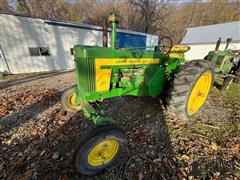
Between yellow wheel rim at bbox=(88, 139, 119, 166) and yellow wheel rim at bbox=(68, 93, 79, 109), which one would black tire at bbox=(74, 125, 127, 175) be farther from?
yellow wheel rim at bbox=(68, 93, 79, 109)

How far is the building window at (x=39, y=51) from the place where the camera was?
28.3 ft

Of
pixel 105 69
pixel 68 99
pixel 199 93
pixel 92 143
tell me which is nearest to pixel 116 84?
pixel 105 69

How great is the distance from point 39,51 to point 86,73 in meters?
8.35

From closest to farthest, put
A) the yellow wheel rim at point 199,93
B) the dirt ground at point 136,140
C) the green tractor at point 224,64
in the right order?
the dirt ground at point 136,140
the yellow wheel rim at point 199,93
the green tractor at point 224,64

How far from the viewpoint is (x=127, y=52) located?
7.97ft

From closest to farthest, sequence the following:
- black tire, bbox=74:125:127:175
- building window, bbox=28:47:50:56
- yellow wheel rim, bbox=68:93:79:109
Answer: black tire, bbox=74:125:127:175 < yellow wheel rim, bbox=68:93:79:109 < building window, bbox=28:47:50:56

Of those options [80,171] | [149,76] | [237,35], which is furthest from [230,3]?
[80,171]

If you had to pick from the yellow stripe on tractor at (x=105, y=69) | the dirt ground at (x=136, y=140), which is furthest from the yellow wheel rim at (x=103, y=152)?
the yellow stripe on tractor at (x=105, y=69)

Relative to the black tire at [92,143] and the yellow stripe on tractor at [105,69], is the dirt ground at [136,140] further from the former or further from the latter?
the yellow stripe on tractor at [105,69]

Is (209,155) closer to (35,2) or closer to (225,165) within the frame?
(225,165)

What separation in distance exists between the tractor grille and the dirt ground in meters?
0.78

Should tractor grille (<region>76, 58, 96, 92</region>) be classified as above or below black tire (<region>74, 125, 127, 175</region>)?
above

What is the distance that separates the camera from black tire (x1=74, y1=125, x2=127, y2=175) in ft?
5.84

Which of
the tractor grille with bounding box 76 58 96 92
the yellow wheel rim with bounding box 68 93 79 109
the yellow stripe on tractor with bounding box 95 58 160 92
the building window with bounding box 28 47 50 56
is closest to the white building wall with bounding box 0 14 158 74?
the building window with bounding box 28 47 50 56
